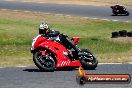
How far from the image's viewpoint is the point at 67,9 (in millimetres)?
51344

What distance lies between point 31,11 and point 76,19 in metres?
6.92

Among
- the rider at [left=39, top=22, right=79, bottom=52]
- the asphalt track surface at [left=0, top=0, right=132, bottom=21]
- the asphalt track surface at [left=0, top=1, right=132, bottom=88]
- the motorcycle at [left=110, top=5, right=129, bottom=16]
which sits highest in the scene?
the rider at [left=39, top=22, right=79, bottom=52]

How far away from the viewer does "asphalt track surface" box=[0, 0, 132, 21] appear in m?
46.6

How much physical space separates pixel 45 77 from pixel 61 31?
2170cm

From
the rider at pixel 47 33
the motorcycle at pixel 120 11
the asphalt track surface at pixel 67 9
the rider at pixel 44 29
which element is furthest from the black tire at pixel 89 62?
the motorcycle at pixel 120 11

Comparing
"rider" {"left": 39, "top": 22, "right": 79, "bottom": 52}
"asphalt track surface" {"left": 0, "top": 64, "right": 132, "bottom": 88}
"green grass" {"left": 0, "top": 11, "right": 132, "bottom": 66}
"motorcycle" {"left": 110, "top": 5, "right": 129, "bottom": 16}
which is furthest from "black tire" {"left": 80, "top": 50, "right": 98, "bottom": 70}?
"motorcycle" {"left": 110, "top": 5, "right": 129, "bottom": 16}

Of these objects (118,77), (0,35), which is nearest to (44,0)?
(0,35)

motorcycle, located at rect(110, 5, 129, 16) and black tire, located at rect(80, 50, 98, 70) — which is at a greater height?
black tire, located at rect(80, 50, 98, 70)

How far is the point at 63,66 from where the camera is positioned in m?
16.5

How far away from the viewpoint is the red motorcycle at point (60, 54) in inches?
642

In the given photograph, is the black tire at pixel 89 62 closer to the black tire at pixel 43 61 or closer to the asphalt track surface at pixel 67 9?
the black tire at pixel 43 61

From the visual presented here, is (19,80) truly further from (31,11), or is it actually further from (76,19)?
(31,11)

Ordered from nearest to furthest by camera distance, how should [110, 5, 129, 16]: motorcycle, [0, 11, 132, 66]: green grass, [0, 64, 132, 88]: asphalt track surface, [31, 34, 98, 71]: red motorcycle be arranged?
[0, 64, 132, 88]: asphalt track surface → [31, 34, 98, 71]: red motorcycle → [0, 11, 132, 66]: green grass → [110, 5, 129, 16]: motorcycle

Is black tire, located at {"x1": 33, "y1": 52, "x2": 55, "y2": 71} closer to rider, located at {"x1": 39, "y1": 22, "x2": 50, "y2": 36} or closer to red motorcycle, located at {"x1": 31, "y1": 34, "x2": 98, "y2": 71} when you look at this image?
red motorcycle, located at {"x1": 31, "y1": 34, "x2": 98, "y2": 71}
